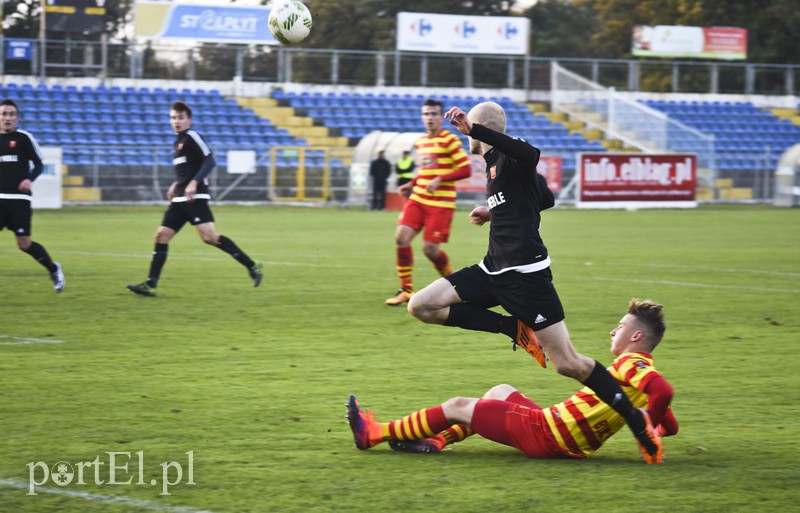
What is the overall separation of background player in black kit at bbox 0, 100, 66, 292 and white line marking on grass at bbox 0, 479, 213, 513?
7848mm

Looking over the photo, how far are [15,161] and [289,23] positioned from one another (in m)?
4.37

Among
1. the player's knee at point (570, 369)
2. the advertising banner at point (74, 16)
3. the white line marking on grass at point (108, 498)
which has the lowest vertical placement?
the white line marking on grass at point (108, 498)

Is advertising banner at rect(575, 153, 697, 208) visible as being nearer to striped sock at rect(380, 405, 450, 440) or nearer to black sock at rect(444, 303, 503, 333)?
black sock at rect(444, 303, 503, 333)

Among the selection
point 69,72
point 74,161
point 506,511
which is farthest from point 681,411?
point 69,72

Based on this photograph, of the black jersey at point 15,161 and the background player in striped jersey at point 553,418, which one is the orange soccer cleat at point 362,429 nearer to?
the background player in striped jersey at point 553,418

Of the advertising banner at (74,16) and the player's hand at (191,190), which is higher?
the advertising banner at (74,16)

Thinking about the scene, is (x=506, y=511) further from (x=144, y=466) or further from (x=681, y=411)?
(x=681, y=411)

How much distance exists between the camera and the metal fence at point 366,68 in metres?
39.8

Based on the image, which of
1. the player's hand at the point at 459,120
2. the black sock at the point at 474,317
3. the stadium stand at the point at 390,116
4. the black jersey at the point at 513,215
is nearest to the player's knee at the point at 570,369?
the black jersey at the point at 513,215

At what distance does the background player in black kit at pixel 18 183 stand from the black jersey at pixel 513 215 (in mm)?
7474

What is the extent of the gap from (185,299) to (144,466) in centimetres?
721

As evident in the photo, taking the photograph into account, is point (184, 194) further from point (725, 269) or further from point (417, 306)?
point (725, 269)

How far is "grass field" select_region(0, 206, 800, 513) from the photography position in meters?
5.16

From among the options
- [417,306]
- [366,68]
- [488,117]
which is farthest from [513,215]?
[366,68]
